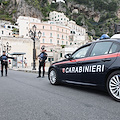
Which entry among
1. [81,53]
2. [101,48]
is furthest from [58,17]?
[101,48]

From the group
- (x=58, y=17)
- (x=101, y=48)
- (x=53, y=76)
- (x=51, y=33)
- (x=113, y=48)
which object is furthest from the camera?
(x=58, y=17)

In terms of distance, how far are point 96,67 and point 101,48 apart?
65 cm

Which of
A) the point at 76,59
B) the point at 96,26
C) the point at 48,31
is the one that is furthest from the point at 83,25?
the point at 76,59

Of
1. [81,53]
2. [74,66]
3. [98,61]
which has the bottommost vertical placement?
[74,66]

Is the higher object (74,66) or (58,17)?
(58,17)

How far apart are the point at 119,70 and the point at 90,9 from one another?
398ft

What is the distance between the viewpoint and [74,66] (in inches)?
197

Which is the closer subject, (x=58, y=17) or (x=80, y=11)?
(x=58, y=17)

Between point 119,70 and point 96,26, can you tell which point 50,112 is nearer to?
point 119,70

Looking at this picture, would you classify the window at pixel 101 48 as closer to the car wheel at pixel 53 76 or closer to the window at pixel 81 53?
the window at pixel 81 53

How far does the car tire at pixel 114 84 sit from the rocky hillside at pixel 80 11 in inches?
3289

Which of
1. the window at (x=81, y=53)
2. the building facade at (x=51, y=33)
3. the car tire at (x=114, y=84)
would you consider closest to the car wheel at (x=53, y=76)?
the window at (x=81, y=53)

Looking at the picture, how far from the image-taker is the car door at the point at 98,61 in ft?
12.8

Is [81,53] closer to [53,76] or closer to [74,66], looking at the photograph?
[74,66]
